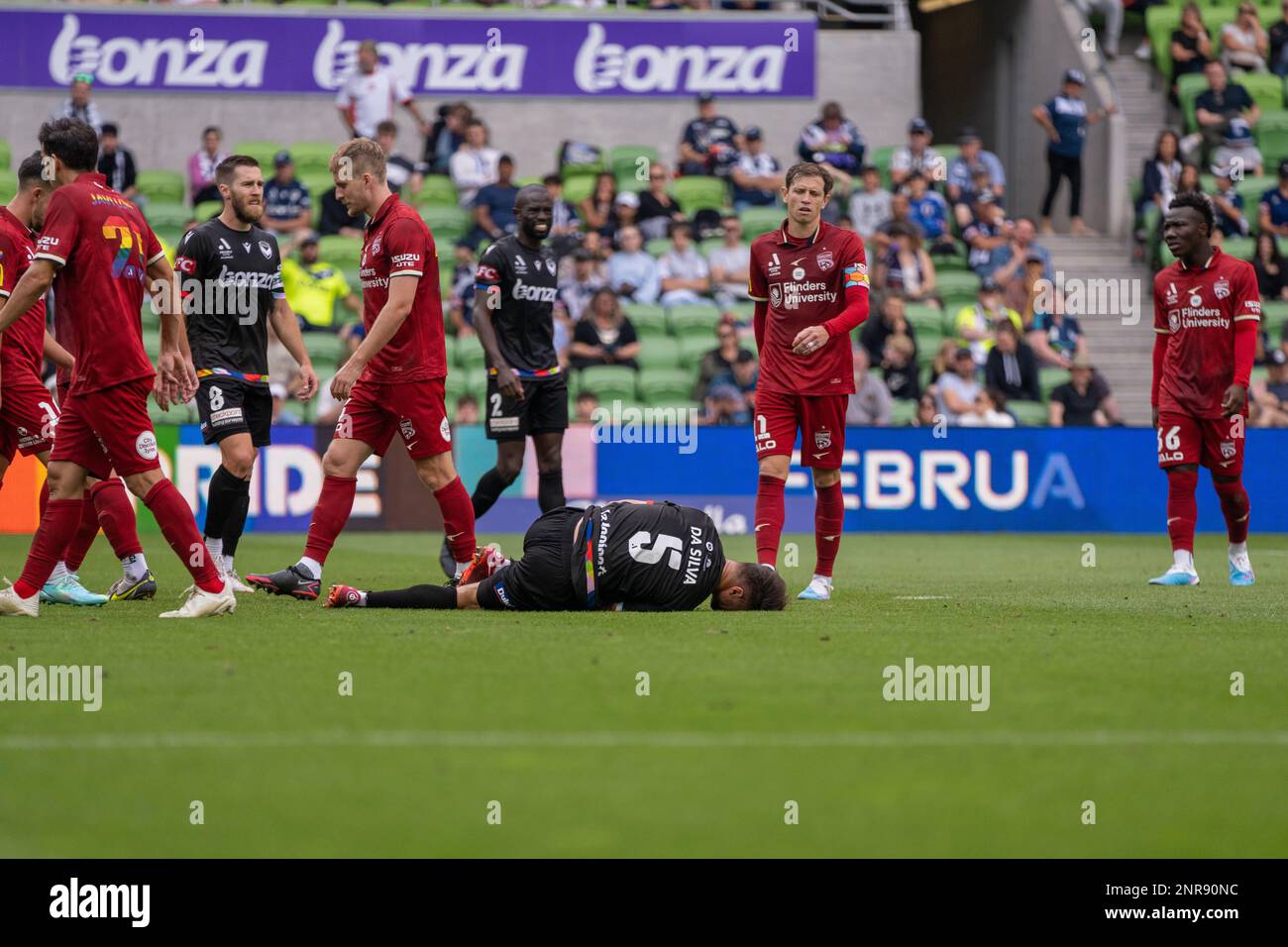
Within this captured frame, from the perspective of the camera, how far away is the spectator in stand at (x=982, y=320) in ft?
63.1

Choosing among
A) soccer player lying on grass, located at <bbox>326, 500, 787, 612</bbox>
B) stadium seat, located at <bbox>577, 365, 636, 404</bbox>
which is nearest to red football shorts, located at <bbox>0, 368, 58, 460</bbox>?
soccer player lying on grass, located at <bbox>326, 500, 787, 612</bbox>

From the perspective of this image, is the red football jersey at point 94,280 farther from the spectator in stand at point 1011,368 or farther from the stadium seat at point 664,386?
the spectator in stand at point 1011,368

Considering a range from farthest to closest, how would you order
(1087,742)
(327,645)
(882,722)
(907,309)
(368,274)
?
1. (907,309)
2. (368,274)
3. (327,645)
4. (882,722)
5. (1087,742)

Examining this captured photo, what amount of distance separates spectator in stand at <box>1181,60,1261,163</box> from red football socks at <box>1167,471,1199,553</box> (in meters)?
12.7

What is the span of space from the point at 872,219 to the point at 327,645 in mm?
15055

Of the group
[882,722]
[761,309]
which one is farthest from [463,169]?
[882,722]

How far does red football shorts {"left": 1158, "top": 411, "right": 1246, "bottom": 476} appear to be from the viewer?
36.0ft

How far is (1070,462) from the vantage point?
17.4 m

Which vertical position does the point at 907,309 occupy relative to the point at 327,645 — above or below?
above

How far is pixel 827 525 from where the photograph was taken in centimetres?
962

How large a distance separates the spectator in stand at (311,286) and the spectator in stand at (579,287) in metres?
2.37

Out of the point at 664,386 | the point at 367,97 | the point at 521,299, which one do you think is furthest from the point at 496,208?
the point at 521,299

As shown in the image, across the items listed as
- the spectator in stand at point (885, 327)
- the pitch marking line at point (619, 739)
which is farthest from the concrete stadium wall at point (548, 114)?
the pitch marking line at point (619, 739)
